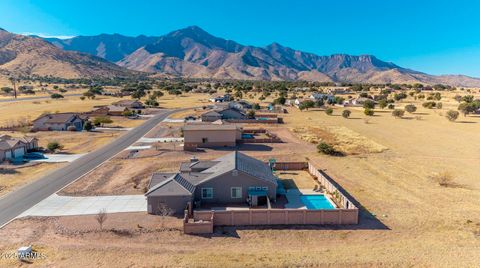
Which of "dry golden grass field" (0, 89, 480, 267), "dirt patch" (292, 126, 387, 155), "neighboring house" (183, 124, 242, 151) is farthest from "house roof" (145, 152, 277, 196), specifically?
"dirt patch" (292, 126, 387, 155)

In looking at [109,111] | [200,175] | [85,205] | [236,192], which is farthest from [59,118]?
[236,192]

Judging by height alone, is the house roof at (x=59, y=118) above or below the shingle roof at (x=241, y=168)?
above

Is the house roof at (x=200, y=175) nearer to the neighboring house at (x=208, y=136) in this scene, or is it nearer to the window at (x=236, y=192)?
the window at (x=236, y=192)

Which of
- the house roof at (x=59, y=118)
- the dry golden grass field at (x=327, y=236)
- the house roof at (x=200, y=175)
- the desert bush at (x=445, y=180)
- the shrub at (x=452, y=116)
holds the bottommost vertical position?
the dry golden grass field at (x=327, y=236)

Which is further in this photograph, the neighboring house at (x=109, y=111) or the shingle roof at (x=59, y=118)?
the neighboring house at (x=109, y=111)

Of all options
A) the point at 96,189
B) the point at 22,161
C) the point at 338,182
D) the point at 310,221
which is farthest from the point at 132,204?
the point at 22,161

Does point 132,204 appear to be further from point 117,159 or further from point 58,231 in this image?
point 117,159

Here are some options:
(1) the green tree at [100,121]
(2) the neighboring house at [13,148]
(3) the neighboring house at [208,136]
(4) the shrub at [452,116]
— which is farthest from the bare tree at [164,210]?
(4) the shrub at [452,116]
